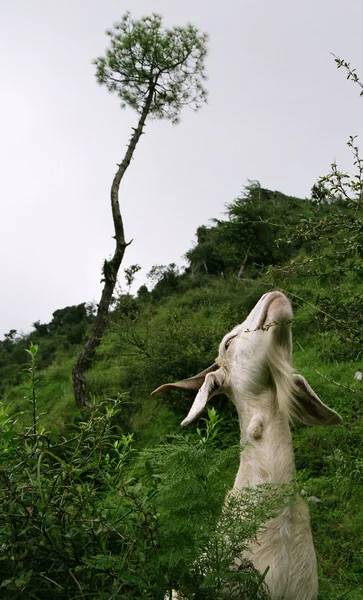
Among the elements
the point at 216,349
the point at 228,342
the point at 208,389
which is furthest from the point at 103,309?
the point at 208,389

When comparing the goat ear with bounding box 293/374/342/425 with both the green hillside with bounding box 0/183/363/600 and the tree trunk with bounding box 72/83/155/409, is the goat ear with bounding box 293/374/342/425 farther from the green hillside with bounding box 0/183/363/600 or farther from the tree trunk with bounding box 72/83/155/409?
the tree trunk with bounding box 72/83/155/409

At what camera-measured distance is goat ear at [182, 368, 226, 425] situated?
1.99m

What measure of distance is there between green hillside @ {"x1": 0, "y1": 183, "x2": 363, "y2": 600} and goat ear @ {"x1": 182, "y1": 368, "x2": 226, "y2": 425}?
27cm

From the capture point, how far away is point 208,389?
2.17 metres

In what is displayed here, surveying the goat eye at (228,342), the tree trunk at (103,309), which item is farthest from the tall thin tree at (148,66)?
the goat eye at (228,342)

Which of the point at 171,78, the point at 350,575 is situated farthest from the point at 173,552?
the point at 171,78

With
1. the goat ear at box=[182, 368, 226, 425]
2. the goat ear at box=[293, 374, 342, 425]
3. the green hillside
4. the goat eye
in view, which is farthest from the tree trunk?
the goat ear at box=[293, 374, 342, 425]

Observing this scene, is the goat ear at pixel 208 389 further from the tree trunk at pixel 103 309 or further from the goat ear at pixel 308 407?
the tree trunk at pixel 103 309

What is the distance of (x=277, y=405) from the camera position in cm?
209

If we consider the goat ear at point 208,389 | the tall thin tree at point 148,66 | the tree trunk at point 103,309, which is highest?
the tall thin tree at point 148,66

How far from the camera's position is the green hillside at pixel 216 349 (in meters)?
1.98

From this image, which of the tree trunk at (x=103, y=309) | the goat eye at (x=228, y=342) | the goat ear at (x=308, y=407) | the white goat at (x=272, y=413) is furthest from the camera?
the tree trunk at (x=103, y=309)

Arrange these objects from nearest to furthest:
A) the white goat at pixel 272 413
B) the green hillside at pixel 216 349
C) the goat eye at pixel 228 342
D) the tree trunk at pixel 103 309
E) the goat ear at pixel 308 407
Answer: the white goat at pixel 272 413 < the green hillside at pixel 216 349 < the goat ear at pixel 308 407 < the goat eye at pixel 228 342 < the tree trunk at pixel 103 309

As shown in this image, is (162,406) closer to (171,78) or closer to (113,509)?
(113,509)
